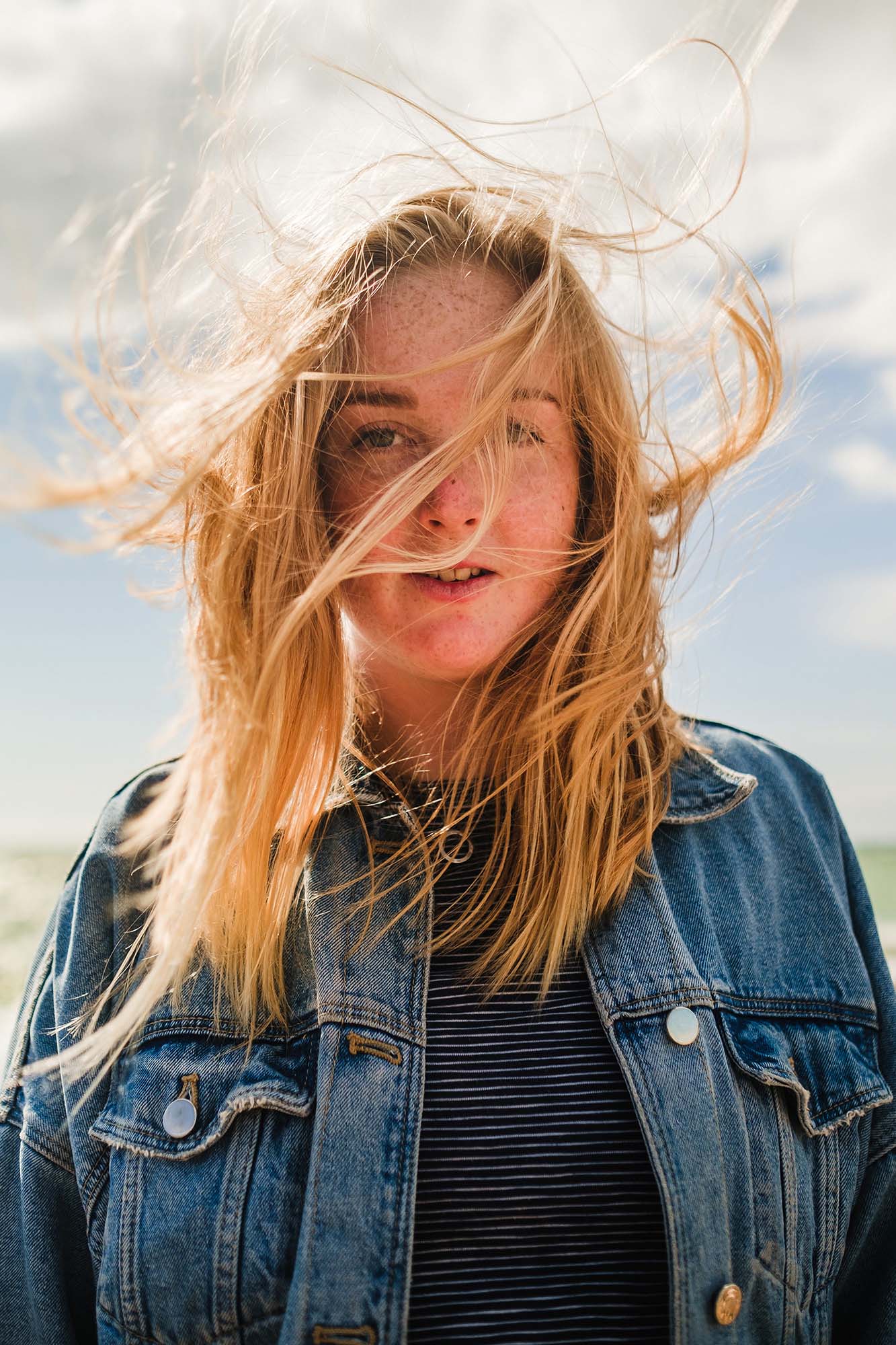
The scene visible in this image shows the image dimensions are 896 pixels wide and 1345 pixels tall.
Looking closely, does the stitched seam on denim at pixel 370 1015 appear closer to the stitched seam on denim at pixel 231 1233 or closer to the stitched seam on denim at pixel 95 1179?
the stitched seam on denim at pixel 231 1233

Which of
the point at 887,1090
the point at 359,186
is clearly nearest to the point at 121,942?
the point at 887,1090

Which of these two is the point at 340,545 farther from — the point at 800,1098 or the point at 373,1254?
the point at 800,1098

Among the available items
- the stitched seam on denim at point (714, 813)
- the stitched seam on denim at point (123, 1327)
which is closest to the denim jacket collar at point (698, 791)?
the stitched seam on denim at point (714, 813)

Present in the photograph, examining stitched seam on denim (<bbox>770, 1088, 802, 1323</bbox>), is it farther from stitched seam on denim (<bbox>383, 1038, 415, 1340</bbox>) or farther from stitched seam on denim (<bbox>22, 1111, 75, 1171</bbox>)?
stitched seam on denim (<bbox>22, 1111, 75, 1171</bbox>)

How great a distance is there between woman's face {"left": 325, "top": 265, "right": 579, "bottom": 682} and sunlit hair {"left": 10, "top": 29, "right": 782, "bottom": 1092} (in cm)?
2

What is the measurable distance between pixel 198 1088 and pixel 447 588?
870 mm

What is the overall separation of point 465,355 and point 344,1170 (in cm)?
122

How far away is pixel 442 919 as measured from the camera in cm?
158

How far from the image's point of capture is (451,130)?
1.68 metres

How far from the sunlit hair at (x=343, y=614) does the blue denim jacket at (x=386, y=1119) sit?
7 cm

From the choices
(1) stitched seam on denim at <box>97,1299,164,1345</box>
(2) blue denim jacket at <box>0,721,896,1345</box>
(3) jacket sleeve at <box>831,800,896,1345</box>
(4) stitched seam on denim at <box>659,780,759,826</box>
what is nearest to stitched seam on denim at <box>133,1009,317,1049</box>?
(2) blue denim jacket at <box>0,721,896,1345</box>

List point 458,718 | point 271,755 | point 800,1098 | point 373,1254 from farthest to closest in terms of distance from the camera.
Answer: point 458,718 < point 271,755 < point 800,1098 < point 373,1254

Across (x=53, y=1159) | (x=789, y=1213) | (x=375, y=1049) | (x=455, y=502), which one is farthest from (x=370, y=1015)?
(x=455, y=502)

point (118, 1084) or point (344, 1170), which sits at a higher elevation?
point (118, 1084)
